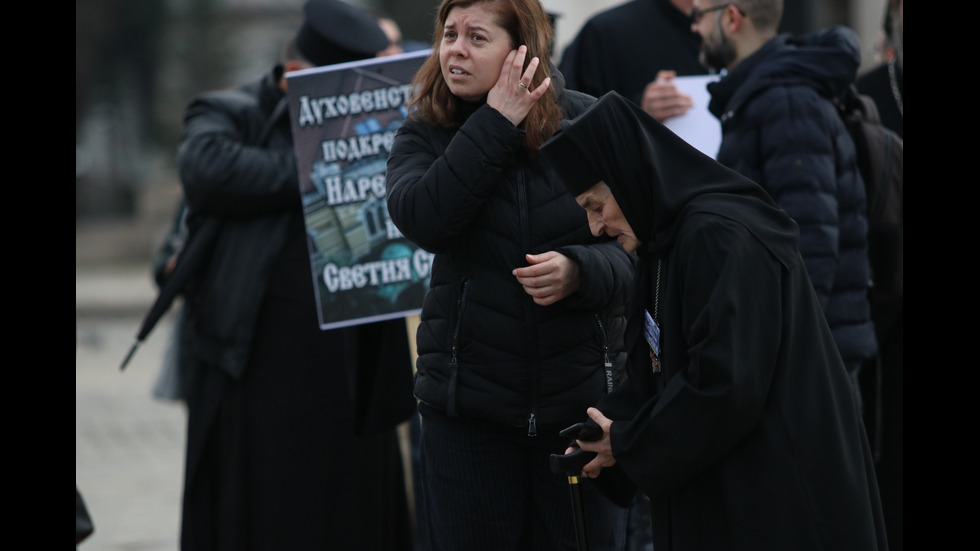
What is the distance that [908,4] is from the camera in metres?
4.19

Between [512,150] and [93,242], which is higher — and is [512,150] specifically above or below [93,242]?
above

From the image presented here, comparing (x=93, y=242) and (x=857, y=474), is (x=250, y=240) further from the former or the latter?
(x=93, y=242)

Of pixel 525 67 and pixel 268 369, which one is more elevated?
pixel 525 67

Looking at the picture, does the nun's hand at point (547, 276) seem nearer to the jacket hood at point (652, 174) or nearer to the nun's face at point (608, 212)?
the nun's face at point (608, 212)

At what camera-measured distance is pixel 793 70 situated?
13.8ft

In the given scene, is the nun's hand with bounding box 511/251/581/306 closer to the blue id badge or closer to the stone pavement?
the blue id badge

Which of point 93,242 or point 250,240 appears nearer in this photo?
point 250,240

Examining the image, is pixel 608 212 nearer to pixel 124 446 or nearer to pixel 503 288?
pixel 503 288

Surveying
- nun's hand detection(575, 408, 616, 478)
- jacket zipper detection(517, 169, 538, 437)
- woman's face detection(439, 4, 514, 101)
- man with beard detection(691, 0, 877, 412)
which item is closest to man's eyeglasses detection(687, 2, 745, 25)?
man with beard detection(691, 0, 877, 412)

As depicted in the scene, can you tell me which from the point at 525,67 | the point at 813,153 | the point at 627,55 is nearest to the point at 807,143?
the point at 813,153

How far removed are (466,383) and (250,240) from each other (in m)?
1.69

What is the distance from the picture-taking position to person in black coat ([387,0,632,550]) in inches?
131

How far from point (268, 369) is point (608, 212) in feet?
7.17
